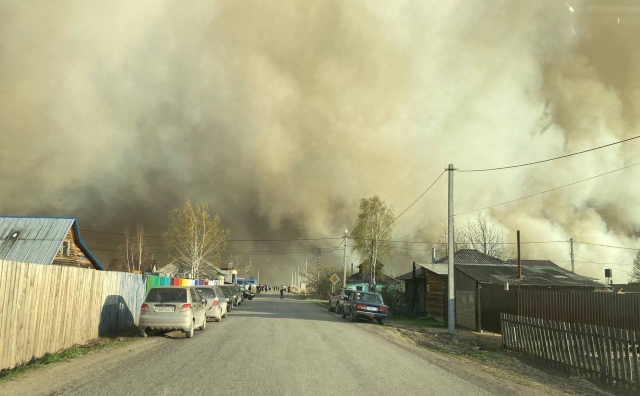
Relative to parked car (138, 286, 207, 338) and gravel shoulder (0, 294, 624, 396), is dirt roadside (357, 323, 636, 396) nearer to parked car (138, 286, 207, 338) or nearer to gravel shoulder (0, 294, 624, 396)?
gravel shoulder (0, 294, 624, 396)

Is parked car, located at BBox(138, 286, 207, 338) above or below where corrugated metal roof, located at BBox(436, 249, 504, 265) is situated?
below

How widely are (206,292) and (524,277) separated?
19.5 metres

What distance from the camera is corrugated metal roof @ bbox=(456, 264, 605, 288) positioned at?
94.0ft

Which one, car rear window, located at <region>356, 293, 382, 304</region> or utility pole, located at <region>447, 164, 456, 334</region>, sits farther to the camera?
car rear window, located at <region>356, 293, 382, 304</region>

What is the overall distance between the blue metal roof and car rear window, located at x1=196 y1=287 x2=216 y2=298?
33.9ft

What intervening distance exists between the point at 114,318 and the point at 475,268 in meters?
22.8

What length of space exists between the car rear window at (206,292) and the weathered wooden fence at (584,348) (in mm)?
14511

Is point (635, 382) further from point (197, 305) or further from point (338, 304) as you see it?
point (338, 304)

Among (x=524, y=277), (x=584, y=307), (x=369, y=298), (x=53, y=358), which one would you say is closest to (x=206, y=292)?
(x=369, y=298)

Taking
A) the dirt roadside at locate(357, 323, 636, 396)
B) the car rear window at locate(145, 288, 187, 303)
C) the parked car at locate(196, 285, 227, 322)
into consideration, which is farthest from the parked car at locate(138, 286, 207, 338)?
the dirt roadside at locate(357, 323, 636, 396)

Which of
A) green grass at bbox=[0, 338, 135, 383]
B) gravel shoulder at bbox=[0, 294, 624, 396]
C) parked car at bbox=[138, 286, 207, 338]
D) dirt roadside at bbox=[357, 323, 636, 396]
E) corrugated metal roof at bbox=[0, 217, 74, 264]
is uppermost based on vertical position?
corrugated metal roof at bbox=[0, 217, 74, 264]

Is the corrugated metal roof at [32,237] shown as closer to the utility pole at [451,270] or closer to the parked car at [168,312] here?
the parked car at [168,312]

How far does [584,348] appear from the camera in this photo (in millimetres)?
11359

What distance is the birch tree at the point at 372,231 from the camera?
185 feet
